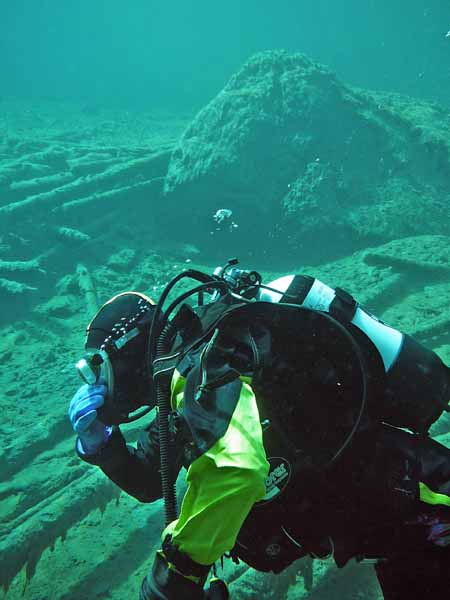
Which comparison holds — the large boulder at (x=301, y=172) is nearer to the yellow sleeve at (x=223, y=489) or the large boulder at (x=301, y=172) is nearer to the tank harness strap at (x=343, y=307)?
the tank harness strap at (x=343, y=307)

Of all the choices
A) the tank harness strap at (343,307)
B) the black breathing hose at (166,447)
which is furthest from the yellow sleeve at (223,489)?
the tank harness strap at (343,307)

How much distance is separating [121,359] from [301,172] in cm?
931

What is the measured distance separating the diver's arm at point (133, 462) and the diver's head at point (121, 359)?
132 mm

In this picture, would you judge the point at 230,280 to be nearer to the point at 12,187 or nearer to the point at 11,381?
the point at 11,381

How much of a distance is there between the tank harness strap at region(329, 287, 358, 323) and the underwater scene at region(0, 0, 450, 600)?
1cm

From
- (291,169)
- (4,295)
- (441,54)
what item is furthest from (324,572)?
(441,54)

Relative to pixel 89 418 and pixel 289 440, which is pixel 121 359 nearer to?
pixel 89 418

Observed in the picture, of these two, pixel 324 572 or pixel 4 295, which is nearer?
pixel 324 572

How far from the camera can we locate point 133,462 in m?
2.19

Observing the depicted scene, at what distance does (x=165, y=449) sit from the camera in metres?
1.43

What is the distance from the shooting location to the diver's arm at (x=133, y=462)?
213 centimetres

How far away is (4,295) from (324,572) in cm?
808

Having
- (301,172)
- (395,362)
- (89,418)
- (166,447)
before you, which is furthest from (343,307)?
(301,172)

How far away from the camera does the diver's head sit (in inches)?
83.5
